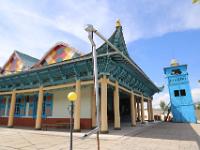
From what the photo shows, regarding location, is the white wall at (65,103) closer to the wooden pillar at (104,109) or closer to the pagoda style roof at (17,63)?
the wooden pillar at (104,109)

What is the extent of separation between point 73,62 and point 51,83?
3484 mm

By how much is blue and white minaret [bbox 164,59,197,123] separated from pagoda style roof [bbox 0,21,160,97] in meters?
13.1

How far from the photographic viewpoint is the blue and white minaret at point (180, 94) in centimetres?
2588

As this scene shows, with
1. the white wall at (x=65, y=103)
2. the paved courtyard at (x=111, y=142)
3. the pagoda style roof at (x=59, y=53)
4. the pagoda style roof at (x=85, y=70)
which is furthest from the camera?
the pagoda style roof at (x=59, y=53)

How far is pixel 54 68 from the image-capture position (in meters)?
13.9

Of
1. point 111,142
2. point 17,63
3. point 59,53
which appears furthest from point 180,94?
point 17,63

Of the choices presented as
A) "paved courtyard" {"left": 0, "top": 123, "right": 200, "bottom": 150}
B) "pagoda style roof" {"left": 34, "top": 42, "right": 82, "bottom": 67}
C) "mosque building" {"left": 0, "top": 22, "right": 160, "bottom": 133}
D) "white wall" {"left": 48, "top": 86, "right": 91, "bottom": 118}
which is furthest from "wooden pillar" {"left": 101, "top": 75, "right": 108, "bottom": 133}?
"pagoda style roof" {"left": 34, "top": 42, "right": 82, "bottom": 67}

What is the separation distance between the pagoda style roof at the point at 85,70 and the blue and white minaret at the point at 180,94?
1311cm

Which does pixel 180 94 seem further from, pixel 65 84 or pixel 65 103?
pixel 65 84

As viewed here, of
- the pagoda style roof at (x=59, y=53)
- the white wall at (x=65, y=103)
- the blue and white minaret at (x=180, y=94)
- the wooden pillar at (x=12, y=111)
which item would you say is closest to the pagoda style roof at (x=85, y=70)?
the pagoda style roof at (x=59, y=53)

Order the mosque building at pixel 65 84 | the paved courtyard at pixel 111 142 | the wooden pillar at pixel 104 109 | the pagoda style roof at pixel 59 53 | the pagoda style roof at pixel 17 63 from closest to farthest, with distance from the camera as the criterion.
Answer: the paved courtyard at pixel 111 142 < the wooden pillar at pixel 104 109 < the mosque building at pixel 65 84 < the pagoda style roof at pixel 59 53 < the pagoda style roof at pixel 17 63

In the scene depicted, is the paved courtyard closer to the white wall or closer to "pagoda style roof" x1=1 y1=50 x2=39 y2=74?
the white wall

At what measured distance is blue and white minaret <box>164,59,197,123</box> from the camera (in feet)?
84.9

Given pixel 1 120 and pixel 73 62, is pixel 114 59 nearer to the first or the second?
pixel 73 62
